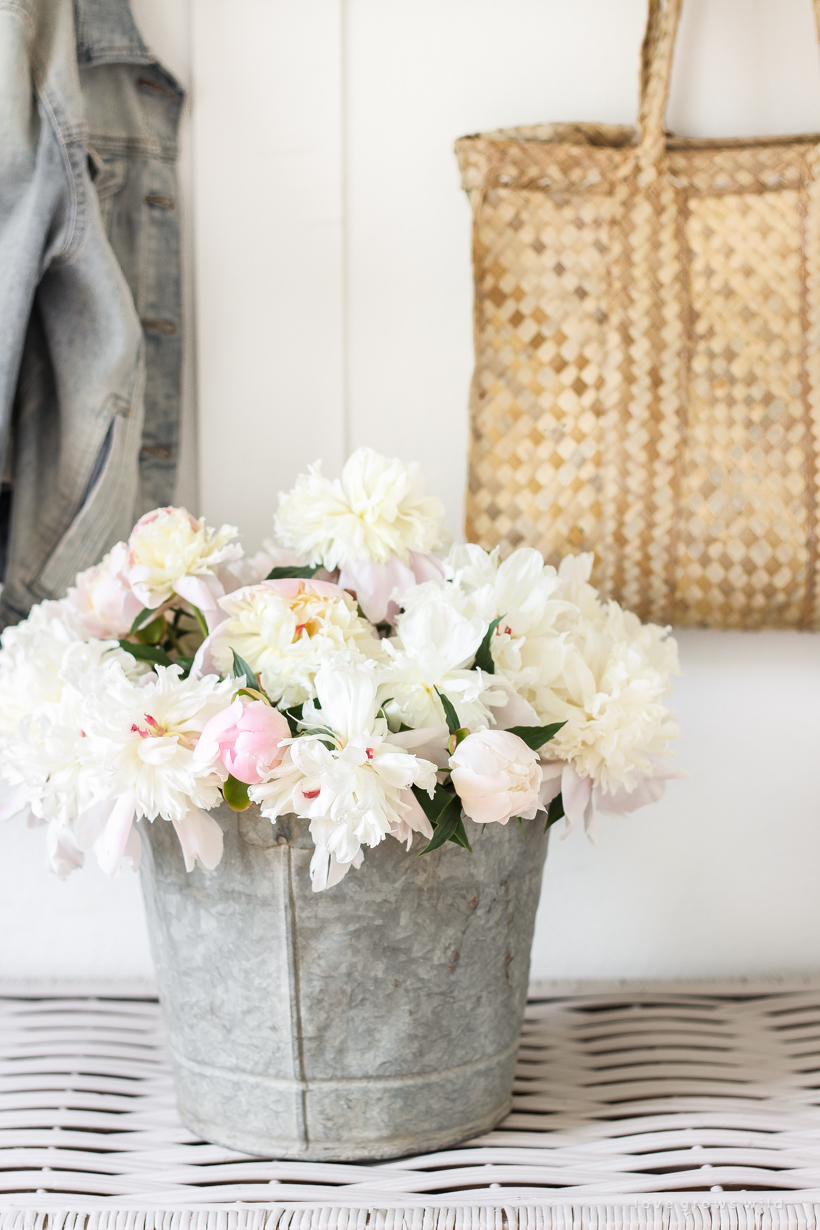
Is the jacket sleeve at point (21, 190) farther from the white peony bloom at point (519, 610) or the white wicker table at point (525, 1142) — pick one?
the white wicker table at point (525, 1142)

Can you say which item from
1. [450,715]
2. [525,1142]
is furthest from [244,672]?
[525,1142]

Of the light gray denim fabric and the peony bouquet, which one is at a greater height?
the light gray denim fabric

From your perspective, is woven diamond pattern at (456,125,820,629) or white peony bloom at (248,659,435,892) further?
woven diamond pattern at (456,125,820,629)

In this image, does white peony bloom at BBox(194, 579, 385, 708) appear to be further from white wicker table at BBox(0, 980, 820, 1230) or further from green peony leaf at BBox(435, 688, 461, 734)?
white wicker table at BBox(0, 980, 820, 1230)

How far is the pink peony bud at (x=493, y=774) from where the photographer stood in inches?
22.8

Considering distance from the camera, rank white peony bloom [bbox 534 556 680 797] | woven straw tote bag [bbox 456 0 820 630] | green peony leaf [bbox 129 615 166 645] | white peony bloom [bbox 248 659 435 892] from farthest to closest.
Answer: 1. woven straw tote bag [bbox 456 0 820 630]
2. green peony leaf [bbox 129 615 166 645]
3. white peony bloom [bbox 534 556 680 797]
4. white peony bloom [bbox 248 659 435 892]

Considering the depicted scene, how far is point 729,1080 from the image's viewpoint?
2.76 ft

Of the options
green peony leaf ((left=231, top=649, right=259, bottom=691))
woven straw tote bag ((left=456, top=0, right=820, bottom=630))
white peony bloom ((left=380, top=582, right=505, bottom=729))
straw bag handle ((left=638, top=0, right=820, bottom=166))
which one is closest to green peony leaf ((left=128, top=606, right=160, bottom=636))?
green peony leaf ((left=231, top=649, right=259, bottom=691))

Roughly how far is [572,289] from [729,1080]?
0.72 metres

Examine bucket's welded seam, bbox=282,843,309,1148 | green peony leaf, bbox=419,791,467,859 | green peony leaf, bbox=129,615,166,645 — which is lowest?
bucket's welded seam, bbox=282,843,309,1148

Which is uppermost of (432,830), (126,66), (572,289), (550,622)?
(126,66)

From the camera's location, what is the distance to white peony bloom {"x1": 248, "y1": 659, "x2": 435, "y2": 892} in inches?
21.8

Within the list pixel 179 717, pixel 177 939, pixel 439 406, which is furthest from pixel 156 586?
pixel 439 406

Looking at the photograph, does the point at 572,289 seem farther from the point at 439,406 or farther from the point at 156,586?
the point at 156,586
